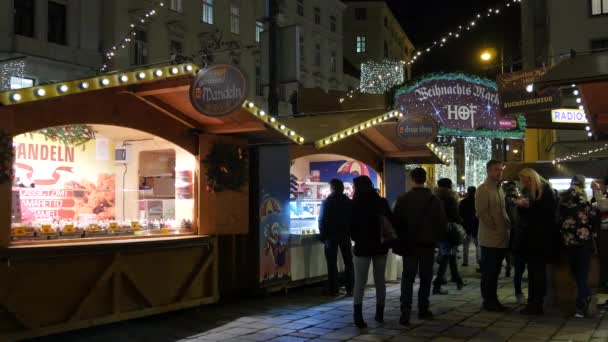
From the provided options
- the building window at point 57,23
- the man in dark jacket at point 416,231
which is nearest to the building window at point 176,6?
the building window at point 57,23

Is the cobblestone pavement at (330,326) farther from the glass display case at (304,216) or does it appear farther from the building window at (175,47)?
the building window at (175,47)

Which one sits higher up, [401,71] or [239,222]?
[401,71]

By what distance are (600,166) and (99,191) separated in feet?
41.2

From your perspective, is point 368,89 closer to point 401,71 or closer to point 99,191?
point 401,71

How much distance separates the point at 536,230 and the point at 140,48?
21.7m

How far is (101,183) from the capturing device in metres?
8.86

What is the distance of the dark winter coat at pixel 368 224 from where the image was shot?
6.81 metres

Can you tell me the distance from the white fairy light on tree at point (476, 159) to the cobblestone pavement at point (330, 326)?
10.6m

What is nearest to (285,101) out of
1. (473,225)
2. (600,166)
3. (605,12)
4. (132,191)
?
(605,12)

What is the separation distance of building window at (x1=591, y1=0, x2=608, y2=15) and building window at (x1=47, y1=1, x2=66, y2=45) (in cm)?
2157

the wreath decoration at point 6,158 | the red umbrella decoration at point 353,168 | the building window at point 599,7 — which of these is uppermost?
the building window at point 599,7

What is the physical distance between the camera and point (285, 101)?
122 ft

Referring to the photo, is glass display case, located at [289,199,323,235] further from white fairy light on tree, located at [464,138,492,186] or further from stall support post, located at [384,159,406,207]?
white fairy light on tree, located at [464,138,492,186]

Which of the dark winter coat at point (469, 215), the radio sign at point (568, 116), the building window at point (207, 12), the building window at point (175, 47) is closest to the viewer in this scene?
the dark winter coat at point (469, 215)
